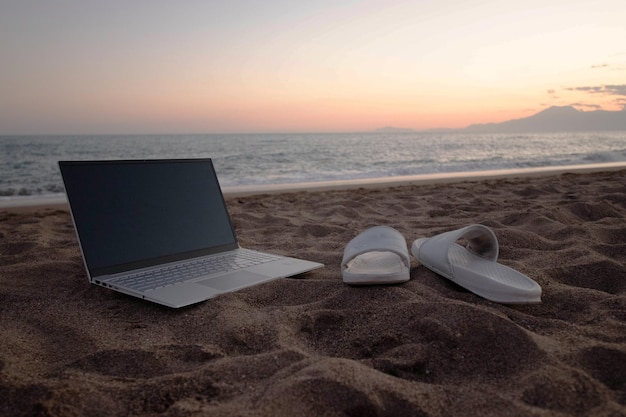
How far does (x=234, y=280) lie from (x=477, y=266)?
3.72 feet

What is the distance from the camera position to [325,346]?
4.54ft

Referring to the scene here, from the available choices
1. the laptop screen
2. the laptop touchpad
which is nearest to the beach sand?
the laptop touchpad

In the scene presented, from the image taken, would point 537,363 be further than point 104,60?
No

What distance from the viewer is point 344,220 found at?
3.76m

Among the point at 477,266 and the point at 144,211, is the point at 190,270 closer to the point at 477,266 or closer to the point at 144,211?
the point at 144,211

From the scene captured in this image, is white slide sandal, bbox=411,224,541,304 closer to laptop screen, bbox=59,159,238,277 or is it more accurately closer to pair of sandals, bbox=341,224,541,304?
pair of sandals, bbox=341,224,541,304

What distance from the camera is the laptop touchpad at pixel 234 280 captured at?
6.12 ft

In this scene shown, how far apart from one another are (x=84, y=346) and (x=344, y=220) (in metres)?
2.60

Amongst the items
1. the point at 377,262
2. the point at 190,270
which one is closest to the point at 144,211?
the point at 190,270

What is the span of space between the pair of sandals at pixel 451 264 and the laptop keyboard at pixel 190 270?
1.93ft

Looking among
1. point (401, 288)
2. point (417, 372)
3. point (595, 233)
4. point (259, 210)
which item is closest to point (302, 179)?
point (259, 210)

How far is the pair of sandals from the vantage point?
5.47ft

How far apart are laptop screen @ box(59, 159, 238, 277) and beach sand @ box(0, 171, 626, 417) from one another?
0.23 meters

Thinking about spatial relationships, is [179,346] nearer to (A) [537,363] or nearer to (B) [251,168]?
(A) [537,363]
